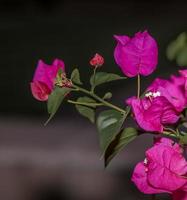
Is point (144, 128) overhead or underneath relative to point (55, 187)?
overhead

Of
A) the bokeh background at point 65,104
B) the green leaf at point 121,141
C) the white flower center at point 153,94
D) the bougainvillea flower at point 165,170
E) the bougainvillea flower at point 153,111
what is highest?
the white flower center at point 153,94

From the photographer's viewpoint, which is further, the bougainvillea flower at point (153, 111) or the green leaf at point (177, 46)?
the green leaf at point (177, 46)

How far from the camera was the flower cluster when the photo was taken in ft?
1.88

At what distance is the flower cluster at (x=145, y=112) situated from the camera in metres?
0.57

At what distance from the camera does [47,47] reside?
14.9ft

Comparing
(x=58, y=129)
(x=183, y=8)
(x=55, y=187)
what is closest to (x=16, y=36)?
(x=183, y=8)

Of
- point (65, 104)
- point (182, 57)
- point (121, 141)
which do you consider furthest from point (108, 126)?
point (65, 104)

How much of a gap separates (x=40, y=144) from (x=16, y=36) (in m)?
2.35

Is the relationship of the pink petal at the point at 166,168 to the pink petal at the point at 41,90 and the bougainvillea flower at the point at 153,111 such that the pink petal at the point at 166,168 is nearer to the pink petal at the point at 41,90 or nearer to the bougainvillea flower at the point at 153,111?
the bougainvillea flower at the point at 153,111

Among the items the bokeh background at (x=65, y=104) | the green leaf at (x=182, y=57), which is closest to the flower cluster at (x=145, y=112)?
the green leaf at (x=182, y=57)

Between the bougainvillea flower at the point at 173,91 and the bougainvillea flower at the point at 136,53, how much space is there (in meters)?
0.03

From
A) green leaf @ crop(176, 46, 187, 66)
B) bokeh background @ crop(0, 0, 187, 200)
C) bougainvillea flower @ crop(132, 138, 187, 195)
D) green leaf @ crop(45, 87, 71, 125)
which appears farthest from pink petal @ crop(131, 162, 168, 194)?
bokeh background @ crop(0, 0, 187, 200)

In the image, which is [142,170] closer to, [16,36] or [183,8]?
[16,36]

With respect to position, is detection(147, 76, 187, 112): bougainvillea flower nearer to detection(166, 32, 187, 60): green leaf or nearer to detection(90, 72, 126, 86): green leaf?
detection(90, 72, 126, 86): green leaf
